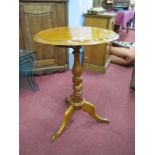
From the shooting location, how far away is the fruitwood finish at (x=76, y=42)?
1.31m

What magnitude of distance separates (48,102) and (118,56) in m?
1.71

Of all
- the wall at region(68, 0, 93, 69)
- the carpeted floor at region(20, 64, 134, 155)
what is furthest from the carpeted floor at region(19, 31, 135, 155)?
the wall at region(68, 0, 93, 69)

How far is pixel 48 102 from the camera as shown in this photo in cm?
212

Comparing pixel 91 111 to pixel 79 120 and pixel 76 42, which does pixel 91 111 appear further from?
pixel 76 42

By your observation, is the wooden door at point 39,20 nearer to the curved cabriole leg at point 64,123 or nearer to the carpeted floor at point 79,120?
the carpeted floor at point 79,120

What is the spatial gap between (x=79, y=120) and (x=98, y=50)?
131cm

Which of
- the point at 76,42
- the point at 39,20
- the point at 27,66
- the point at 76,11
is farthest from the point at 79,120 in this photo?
the point at 76,11

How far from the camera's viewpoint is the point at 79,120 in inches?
72.1

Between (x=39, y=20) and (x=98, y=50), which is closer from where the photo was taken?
(x=39, y=20)

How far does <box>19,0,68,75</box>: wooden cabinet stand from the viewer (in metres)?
2.38

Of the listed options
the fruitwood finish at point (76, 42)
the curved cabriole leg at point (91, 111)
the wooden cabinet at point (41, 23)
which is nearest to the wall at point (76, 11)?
the wooden cabinet at point (41, 23)

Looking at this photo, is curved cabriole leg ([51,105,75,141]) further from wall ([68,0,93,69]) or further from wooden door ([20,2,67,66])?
wall ([68,0,93,69])

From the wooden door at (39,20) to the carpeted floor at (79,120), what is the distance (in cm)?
38
